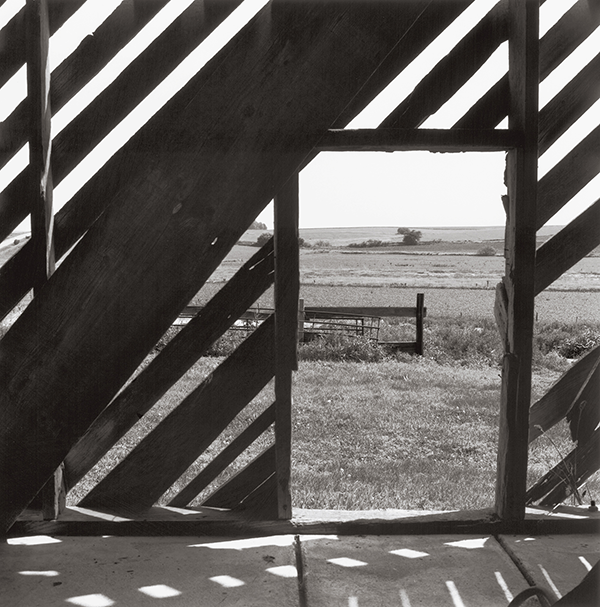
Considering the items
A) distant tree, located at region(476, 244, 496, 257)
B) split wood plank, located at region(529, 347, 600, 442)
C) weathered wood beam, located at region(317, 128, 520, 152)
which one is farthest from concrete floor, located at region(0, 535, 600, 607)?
distant tree, located at region(476, 244, 496, 257)

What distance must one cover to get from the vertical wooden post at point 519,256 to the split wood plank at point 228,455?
103 cm

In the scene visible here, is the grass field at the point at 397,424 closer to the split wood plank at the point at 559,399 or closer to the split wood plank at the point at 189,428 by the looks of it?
the split wood plank at the point at 559,399

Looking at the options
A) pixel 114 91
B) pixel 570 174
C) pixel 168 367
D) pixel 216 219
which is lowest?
pixel 168 367

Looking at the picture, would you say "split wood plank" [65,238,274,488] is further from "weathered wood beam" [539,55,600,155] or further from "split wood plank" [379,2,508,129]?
"weathered wood beam" [539,55,600,155]

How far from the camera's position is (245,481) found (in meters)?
3.04

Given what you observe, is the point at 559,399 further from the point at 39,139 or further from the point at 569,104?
the point at 39,139

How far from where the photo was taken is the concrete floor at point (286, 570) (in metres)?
2.30

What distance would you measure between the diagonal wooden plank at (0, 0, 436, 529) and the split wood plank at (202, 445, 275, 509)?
155 centimetres

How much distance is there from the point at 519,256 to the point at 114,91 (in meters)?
1.66

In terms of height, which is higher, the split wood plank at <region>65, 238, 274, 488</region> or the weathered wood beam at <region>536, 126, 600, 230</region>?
the weathered wood beam at <region>536, 126, 600, 230</region>

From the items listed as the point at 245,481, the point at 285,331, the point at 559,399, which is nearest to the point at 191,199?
the point at 285,331

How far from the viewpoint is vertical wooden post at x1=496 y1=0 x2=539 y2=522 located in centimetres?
249

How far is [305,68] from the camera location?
1522 millimetres

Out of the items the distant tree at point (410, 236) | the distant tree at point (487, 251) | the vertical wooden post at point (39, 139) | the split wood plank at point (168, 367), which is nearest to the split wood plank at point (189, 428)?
the split wood plank at point (168, 367)
